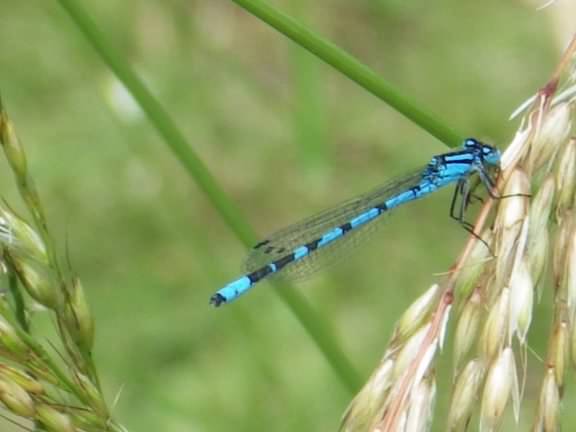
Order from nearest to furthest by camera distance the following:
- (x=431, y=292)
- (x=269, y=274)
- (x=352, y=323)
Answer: (x=431, y=292)
(x=269, y=274)
(x=352, y=323)

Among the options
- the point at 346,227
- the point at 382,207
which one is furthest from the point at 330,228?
the point at 382,207

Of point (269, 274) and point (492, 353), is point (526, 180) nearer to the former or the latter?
point (492, 353)

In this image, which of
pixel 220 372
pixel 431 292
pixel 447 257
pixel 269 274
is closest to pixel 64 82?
pixel 220 372

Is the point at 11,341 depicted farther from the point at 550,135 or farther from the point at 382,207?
the point at 382,207

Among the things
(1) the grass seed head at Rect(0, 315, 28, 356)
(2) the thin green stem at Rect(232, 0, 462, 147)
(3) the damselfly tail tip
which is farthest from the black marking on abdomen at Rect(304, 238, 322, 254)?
(1) the grass seed head at Rect(0, 315, 28, 356)

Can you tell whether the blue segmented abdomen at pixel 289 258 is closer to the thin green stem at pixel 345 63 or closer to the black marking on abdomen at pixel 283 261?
the black marking on abdomen at pixel 283 261

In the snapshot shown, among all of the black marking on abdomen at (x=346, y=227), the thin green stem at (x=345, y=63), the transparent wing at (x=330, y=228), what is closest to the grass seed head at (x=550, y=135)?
the thin green stem at (x=345, y=63)
